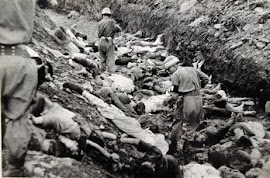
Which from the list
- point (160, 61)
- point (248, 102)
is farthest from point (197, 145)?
point (160, 61)

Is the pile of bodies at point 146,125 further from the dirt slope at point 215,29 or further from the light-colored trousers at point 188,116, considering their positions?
the dirt slope at point 215,29

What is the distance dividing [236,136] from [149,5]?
1814 millimetres

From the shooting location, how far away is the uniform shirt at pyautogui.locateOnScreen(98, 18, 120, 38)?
2918 mm

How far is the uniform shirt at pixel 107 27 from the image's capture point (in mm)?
2918

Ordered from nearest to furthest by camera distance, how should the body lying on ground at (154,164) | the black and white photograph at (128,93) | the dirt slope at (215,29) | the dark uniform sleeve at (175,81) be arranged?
the black and white photograph at (128,93) < the body lying on ground at (154,164) < the dark uniform sleeve at (175,81) < the dirt slope at (215,29)

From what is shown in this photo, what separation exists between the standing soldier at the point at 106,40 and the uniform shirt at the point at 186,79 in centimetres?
49

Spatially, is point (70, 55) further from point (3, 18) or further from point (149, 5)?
point (149, 5)

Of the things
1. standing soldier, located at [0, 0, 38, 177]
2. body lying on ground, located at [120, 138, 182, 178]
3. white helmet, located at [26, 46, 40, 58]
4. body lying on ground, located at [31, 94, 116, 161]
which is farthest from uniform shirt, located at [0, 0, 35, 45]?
body lying on ground, located at [120, 138, 182, 178]

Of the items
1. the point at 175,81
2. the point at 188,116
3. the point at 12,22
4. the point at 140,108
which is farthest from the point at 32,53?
the point at 188,116

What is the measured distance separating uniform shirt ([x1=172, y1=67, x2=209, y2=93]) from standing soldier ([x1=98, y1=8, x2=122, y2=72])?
49cm

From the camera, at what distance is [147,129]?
2.51 meters

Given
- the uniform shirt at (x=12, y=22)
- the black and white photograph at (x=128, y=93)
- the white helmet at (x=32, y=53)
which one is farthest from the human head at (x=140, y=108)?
the uniform shirt at (x=12, y=22)

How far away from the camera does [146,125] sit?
254cm

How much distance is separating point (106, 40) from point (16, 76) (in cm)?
108
